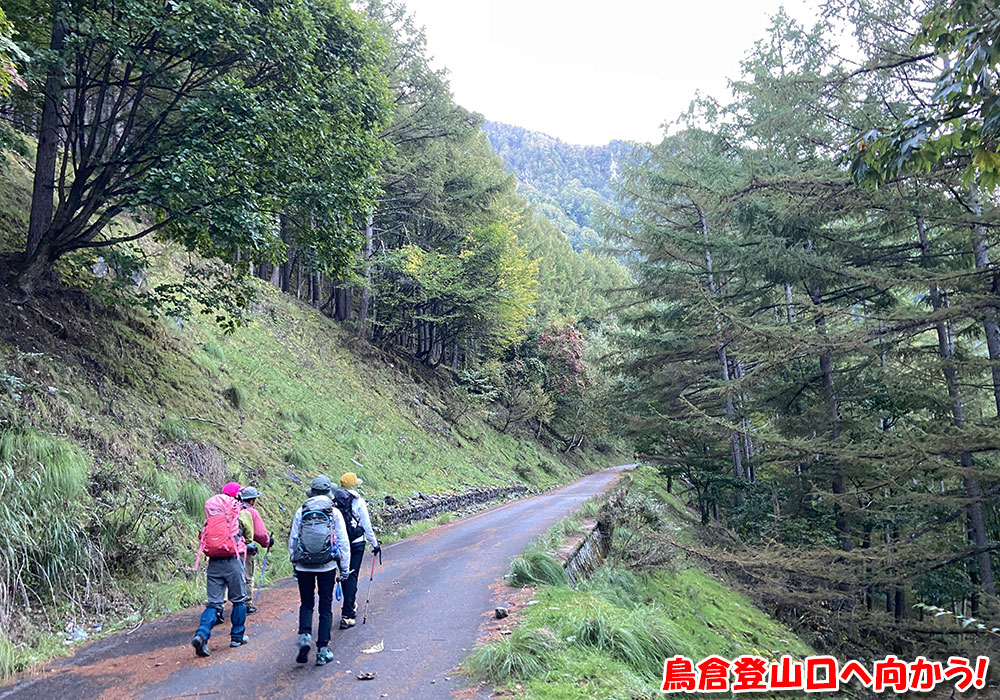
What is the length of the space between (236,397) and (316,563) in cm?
881

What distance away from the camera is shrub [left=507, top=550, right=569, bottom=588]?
26.7 ft

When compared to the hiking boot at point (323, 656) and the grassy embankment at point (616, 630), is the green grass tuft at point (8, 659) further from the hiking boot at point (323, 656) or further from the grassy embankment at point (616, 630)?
the grassy embankment at point (616, 630)

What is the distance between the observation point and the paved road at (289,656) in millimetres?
4844

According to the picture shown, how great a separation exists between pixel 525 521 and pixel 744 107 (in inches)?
553

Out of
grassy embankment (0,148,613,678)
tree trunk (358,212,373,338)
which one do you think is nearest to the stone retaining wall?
grassy embankment (0,148,613,678)

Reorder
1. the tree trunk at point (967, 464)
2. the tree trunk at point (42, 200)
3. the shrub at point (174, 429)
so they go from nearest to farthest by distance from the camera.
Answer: the tree trunk at point (42, 200) → the shrub at point (174, 429) → the tree trunk at point (967, 464)

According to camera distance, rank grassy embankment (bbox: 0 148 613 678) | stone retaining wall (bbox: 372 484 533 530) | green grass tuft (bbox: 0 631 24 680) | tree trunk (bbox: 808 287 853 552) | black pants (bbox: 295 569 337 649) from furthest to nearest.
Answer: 1. stone retaining wall (bbox: 372 484 533 530)
2. tree trunk (bbox: 808 287 853 552)
3. grassy embankment (bbox: 0 148 613 678)
4. black pants (bbox: 295 569 337 649)
5. green grass tuft (bbox: 0 631 24 680)

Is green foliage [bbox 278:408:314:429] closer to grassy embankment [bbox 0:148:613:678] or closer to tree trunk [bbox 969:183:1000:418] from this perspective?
grassy embankment [bbox 0:148:613:678]

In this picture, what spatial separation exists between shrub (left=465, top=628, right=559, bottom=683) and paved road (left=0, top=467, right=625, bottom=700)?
0.26 meters

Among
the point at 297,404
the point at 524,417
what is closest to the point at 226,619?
the point at 297,404

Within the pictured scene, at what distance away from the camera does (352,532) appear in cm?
681

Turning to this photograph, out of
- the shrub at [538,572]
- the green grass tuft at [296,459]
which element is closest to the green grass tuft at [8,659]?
the shrub at [538,572]

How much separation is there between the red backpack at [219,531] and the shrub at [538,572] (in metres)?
3.86

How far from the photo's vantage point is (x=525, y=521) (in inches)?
562
